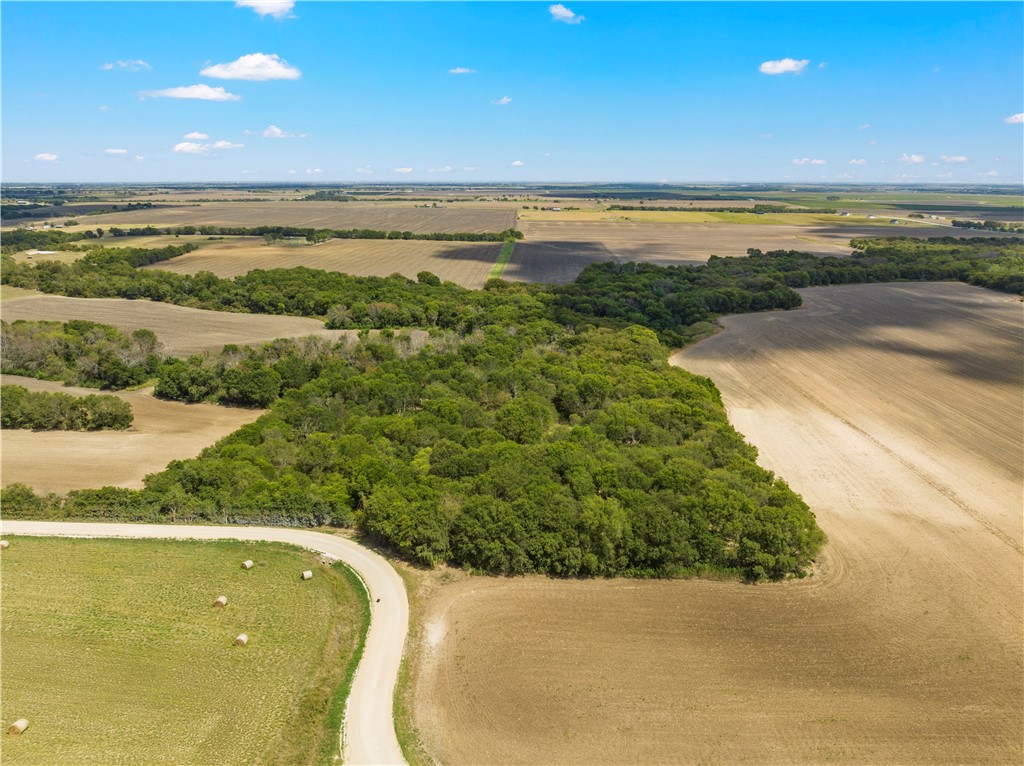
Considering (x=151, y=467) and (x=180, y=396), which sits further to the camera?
(x=180, y=396)

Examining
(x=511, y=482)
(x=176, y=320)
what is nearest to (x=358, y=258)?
(x=176, y=320)

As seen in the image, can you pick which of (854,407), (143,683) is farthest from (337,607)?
(854,407)

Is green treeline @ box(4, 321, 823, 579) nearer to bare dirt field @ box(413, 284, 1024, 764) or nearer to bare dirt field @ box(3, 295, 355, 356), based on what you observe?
bare dirt field @ box(413, 284, 1024, 764)

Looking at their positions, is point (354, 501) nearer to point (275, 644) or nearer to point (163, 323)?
point (275, 644)

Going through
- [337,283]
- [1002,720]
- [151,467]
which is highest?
[337,283]

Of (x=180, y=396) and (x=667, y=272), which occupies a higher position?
(x=667, y=272)

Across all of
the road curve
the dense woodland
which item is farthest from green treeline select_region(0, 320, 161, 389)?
the road curve
